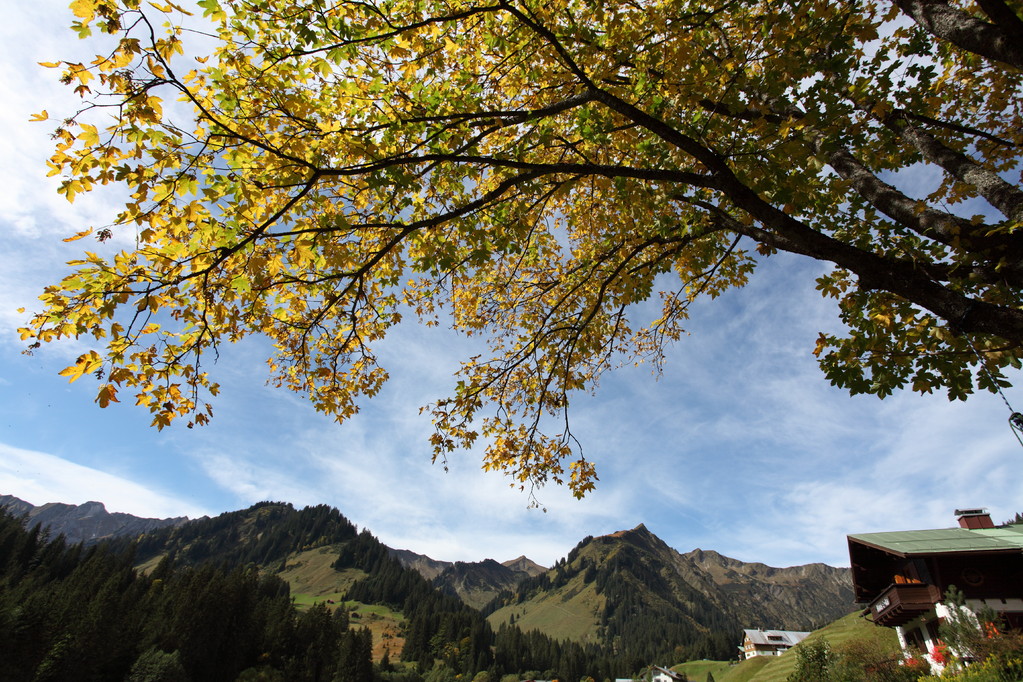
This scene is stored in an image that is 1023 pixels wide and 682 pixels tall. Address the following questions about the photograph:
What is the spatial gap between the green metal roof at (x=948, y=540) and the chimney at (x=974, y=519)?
1.10m

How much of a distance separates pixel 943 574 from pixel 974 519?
28.2ft

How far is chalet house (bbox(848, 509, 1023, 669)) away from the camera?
21.3m

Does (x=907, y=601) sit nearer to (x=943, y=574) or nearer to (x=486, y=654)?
(x=943, y=574)

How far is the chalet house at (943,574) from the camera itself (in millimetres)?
21266

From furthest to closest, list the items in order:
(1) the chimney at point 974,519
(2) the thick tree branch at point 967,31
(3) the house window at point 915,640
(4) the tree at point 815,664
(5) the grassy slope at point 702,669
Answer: (5) the grassy slope at point 702,669, (4) the tree at point 815,664, (1) the chimney at point 974,519, (3) the house window at point 915,640, (2) the thick tree branch at point 967,31

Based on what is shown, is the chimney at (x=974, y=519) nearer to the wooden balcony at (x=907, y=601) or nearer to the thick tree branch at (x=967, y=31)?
the wooden balcony at (x=907, y=601)

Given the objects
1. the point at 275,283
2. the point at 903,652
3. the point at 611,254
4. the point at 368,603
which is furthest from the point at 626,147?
the point at 368,603

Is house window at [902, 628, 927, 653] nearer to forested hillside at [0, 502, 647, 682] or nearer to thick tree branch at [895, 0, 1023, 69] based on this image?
thick tree branch at [895, 0, 1023, 69]

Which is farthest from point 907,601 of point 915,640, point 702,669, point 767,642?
point 702,669

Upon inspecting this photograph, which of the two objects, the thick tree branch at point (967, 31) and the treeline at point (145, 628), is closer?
the thick tree branch at point (967, 31)

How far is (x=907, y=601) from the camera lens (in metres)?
23.1

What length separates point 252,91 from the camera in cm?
531

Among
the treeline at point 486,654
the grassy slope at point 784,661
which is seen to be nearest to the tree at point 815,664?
the grassy slope at point 784,661

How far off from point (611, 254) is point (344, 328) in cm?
524
